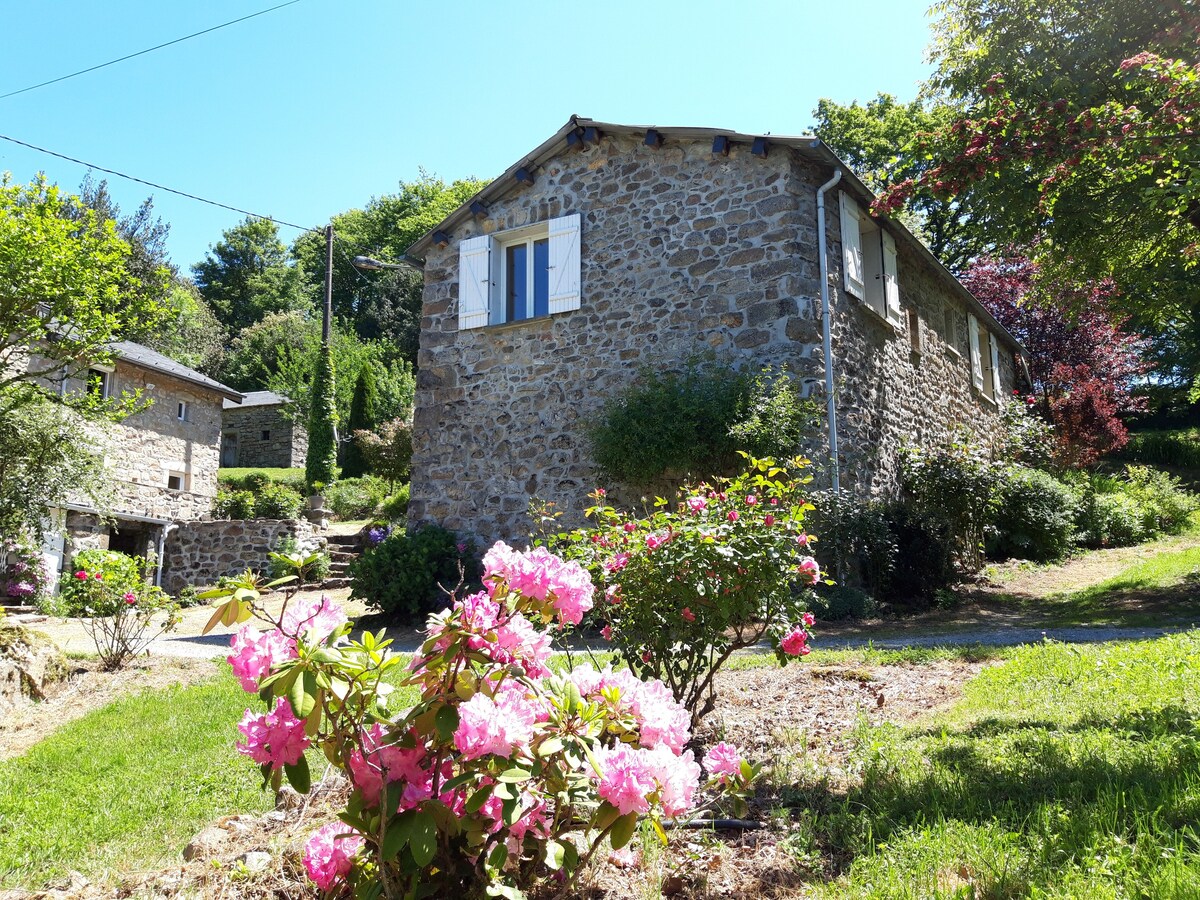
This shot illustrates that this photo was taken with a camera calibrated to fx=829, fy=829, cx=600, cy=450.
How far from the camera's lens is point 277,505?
19.0 m

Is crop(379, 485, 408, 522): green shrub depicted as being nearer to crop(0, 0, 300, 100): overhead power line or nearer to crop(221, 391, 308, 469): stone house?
crop(221, 391, 308, 469): stone house

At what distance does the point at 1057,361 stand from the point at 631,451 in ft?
54.3

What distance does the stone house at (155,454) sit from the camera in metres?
16.5

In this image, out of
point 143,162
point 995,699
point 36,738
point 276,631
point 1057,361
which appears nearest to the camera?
point 276,631

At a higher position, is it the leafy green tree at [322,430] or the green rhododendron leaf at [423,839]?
the leafy green tree at [322,430]

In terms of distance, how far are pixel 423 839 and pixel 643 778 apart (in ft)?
1.54

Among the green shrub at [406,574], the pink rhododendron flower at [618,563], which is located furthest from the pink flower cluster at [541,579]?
the green shrub at [406,574]

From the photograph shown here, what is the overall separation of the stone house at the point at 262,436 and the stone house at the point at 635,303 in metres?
18.8

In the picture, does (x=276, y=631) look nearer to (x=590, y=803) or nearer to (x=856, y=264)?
(x=590, y=803)

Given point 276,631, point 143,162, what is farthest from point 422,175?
point 276,631

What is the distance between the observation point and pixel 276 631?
1.80 metres

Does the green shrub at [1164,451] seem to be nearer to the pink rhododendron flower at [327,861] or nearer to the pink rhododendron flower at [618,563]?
the pink rhododendron flower at [618,563]

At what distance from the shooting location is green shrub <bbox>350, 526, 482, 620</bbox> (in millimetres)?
9641

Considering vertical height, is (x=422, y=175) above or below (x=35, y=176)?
above
